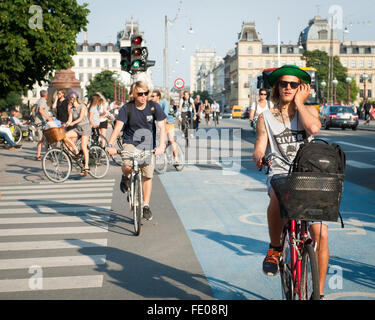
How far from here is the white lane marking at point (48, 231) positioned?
6.66 metres

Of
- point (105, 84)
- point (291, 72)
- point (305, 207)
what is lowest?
point (305, 207)

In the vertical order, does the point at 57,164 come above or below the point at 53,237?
above

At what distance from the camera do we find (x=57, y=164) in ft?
37.3

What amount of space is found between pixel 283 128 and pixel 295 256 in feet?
3.06

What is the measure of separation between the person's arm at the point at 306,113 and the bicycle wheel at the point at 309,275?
0.88 metres

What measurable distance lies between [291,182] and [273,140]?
Result: 746mm

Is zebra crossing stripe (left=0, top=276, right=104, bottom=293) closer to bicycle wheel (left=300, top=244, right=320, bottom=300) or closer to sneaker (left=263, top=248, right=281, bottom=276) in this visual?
sneaker (left=263, top=248, right=281, bottom=276)

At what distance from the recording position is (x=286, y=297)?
3613mm

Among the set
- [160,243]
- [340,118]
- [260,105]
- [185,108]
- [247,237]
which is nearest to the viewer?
[160,243]

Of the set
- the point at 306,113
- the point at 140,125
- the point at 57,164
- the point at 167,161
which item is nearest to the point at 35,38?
the point at 167,161

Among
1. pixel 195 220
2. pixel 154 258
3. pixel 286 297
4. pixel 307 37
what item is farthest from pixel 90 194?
pixel 307 37

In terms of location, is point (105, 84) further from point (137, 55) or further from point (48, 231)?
point (48, 231)

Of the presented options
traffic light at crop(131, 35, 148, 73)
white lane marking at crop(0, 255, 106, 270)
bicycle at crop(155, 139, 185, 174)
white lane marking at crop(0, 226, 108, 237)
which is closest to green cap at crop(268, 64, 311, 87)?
white lane marking at crop(0, 255, 106, 270)

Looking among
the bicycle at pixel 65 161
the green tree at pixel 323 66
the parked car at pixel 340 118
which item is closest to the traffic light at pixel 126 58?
the bicycle at pixel 65 161
